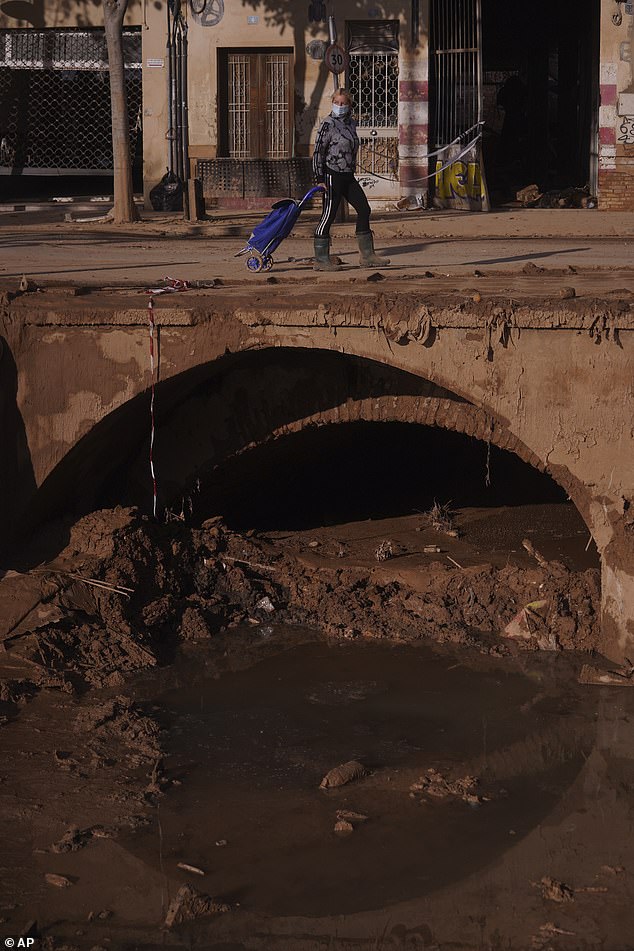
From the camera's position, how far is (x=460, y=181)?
52.5 ft

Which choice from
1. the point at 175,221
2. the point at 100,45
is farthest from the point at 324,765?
the point at 100,45

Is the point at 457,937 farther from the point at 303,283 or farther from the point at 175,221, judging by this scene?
the point at 175,221

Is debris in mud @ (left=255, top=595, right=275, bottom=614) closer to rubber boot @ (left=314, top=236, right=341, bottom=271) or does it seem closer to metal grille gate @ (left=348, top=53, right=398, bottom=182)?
rubber boot @ (left=314, top=236, right=341, bottom=271)

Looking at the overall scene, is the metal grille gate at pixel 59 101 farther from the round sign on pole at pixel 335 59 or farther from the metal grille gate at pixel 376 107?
the round sign on pole at pixel 335 59

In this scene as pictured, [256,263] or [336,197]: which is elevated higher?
[336,197]

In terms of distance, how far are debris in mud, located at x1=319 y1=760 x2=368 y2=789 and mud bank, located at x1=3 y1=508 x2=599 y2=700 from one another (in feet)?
5.52

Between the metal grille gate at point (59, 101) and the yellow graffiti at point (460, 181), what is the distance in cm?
461

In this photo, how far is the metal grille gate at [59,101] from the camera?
17.1 metres

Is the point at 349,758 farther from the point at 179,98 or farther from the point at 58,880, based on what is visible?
the point at 179,98

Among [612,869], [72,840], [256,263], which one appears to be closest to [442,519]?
[256,263]

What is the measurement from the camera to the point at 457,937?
194 inches

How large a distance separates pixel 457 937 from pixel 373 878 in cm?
46

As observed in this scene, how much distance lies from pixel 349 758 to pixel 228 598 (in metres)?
2.12

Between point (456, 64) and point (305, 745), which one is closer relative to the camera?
point (305, 745)
